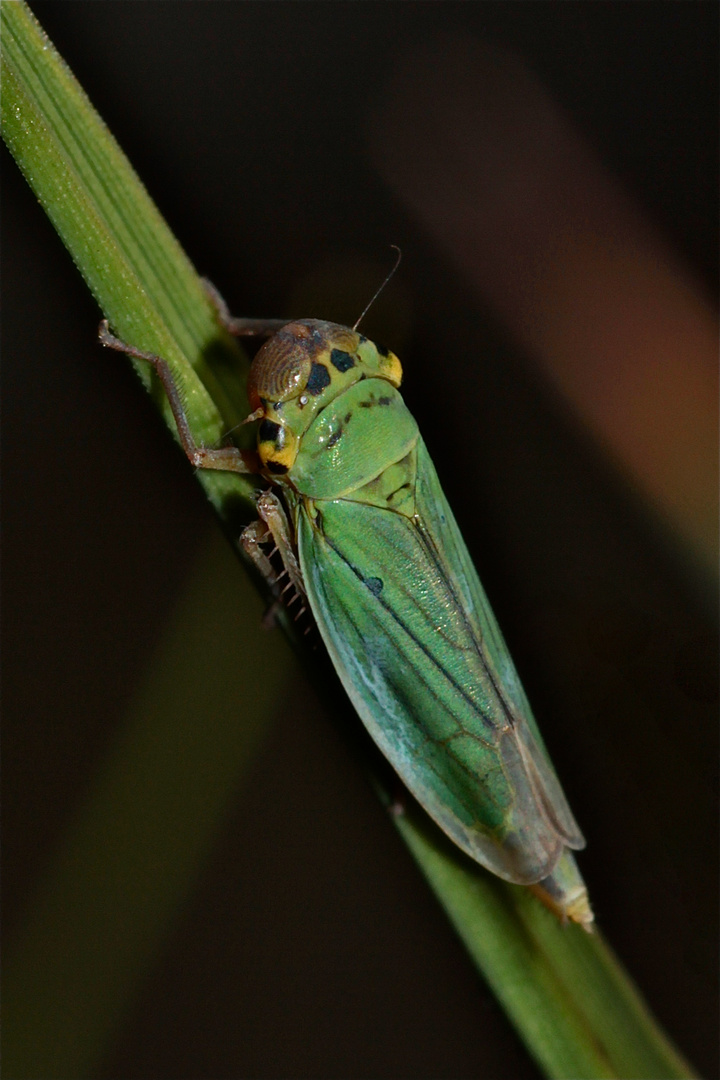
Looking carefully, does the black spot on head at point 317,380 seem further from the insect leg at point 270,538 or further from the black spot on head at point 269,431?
the insect leg at point 270,538

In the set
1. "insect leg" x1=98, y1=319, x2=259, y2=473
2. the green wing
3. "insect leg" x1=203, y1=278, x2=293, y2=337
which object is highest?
"insect leg" x1=203, y1=278, x2=293, y2=337

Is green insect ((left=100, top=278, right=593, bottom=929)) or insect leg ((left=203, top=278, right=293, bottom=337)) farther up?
insect leg ((left=203, top=278, right=293, bottom=337))

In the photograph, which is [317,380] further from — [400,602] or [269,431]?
[400,602]

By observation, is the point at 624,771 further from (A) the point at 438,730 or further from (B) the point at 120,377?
(B) the point at 120,377

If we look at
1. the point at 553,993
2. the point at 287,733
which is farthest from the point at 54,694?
the point at 553,993

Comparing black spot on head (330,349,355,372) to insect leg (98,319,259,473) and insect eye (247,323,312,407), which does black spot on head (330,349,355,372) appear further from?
insect leg (98,319,259,473)

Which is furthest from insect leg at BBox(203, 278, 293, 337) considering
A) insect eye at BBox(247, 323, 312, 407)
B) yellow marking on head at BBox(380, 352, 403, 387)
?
yellow marking on head at BBox(380, 352, 403, 387)

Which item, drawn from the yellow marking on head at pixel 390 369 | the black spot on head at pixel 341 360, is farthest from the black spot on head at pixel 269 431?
the yellow marking on head at pixel 390 369
